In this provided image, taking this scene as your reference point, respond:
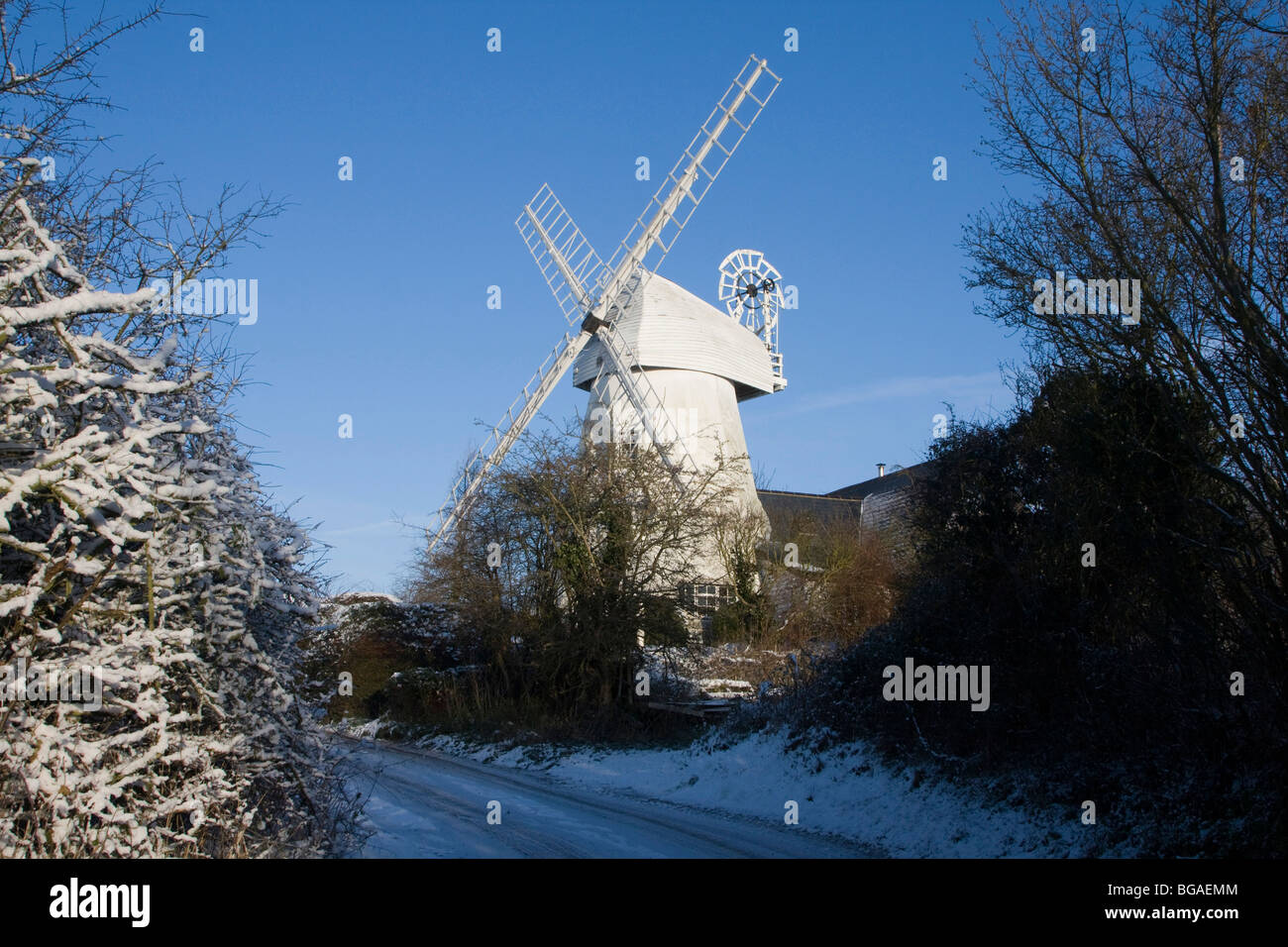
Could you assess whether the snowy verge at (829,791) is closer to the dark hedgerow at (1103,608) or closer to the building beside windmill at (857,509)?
the dark hedgerow at (1103,608)

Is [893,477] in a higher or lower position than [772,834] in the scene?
higher

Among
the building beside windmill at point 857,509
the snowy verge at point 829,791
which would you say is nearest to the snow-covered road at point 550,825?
the snowy verge at point 829,791

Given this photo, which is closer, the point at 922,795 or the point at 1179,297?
the point at 1179,297

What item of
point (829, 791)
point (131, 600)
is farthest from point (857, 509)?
point (131, 600)

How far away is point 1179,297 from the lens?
9.40 meters

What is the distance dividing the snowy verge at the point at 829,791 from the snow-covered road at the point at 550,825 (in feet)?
1.43

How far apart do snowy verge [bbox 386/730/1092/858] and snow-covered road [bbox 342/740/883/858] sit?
435 mm

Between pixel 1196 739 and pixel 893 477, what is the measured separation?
43569 mm

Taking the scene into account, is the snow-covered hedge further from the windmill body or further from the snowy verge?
the windmill body

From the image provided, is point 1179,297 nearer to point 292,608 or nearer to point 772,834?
point 772,834

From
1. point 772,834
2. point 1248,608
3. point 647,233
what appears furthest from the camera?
point 647,233

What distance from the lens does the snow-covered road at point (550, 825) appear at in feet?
30.5

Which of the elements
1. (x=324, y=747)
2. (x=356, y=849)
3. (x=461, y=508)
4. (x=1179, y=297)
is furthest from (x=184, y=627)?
(x=461, y=508)
